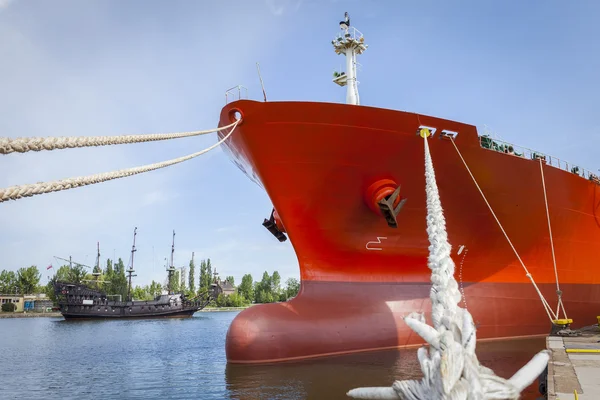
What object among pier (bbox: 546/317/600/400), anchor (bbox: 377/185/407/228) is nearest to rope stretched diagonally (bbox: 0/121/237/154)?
pier (bbox: 546/317/600/400)

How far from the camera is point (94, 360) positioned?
527 inches

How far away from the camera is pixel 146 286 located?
7469 cm

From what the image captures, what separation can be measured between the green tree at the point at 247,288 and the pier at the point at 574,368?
7386 cm

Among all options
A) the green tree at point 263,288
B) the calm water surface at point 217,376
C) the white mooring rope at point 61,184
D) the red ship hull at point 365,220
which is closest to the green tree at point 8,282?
the green tree at point 263,288

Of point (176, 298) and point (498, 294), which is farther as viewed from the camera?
point (176, 298)

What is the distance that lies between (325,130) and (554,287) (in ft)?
29.0

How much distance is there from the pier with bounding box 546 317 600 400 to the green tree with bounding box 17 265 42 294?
7222cm

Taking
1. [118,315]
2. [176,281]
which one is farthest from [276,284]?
[118,315]

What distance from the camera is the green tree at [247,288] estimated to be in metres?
79.6

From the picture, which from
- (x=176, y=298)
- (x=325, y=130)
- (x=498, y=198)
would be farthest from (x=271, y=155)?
(x=176, y=298)

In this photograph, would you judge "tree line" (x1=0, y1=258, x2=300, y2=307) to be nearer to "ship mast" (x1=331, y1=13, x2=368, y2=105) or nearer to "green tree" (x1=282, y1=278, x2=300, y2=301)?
"green tree" (x1=282, y1=278, x2=300, y2=301)

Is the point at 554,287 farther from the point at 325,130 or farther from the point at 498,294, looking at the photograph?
the point at 325,130

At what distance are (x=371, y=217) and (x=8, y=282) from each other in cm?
7208

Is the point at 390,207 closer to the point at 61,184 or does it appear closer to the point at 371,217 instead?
the point at 371,217
